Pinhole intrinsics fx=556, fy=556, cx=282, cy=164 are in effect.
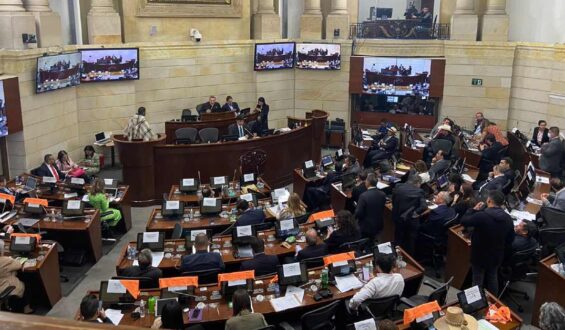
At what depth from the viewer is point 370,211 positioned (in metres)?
8.44

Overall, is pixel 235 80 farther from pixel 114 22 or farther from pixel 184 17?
pixel 114 22

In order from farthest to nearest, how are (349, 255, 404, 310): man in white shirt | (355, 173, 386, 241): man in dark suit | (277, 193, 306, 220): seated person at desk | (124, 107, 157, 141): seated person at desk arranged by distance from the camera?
(124, 107, 157, 141): seated person at desk < (277, 193, 306, 220): seated person at desk < (355, 173, 386, 241): man in dark suit < (349, 255, 404, 310): man in white shirt

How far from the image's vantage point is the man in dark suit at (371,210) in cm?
841

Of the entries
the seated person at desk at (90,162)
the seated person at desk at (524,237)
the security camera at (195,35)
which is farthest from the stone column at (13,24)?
the seated person at desk at (524,237)

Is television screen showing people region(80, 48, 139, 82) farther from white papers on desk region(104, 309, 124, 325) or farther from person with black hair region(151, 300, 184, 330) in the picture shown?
person with black hair region(151, 300, 184, 330)

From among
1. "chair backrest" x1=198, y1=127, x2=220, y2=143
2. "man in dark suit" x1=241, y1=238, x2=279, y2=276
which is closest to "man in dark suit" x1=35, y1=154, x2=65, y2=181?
"chair backrest" x1=198, y1=127, x2=220, y2=143

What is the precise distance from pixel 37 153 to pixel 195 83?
17.8 ft

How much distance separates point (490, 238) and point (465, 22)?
11217mm

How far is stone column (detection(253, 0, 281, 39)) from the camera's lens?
1753cm

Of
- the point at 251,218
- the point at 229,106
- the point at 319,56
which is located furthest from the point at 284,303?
the point at 319,56

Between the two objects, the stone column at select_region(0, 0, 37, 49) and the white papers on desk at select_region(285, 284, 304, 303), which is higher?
the stone column at select_region(0, 0, 37, 49)

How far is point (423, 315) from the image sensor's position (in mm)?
5527

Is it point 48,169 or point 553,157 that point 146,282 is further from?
point 553,157

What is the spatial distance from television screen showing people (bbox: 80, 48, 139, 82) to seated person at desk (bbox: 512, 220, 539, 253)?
416 inches
